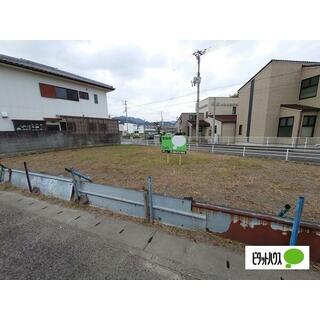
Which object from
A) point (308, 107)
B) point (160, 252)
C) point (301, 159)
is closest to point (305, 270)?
point (160, 252)

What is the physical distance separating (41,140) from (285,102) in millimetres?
21612

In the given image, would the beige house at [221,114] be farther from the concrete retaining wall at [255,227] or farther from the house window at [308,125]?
the concrete retaining wall at [255,227]

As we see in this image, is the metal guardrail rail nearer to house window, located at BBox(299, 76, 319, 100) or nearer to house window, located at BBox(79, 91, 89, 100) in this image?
house window, located at BBox(79, 91, 89, 100)

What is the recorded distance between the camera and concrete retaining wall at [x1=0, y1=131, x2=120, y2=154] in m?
10.3

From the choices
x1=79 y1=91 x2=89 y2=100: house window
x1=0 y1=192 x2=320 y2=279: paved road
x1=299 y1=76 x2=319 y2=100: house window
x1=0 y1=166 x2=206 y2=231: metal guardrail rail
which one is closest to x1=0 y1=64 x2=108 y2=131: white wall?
x1=79 y1=91 x2=89 y2=100: house window

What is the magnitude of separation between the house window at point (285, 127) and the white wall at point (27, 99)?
1990 cm

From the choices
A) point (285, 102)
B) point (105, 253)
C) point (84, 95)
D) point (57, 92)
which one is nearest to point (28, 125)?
point (57, 92)

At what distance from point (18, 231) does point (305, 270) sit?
426cm

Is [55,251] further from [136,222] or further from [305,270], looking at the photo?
[305,270]

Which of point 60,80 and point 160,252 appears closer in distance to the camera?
point 160,252

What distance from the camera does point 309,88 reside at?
559 inches

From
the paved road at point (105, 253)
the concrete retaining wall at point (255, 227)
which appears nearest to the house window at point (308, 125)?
the concrete retaining wall at point (255, 227)

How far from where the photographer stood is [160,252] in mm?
2215

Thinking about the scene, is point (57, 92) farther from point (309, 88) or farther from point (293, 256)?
point (309, 88)
